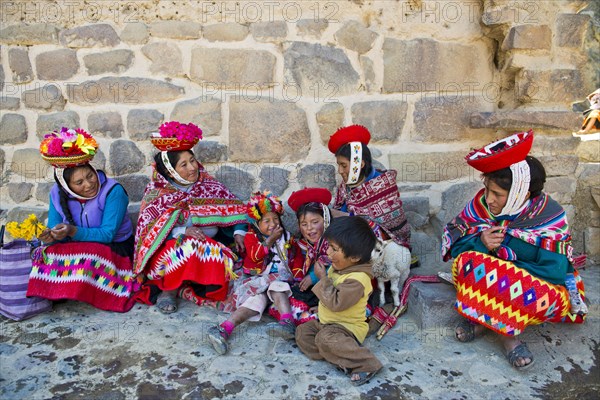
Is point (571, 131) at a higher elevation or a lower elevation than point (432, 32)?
lower

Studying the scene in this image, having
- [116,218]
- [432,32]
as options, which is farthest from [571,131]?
[116,218]

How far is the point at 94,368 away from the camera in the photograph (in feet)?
8.59

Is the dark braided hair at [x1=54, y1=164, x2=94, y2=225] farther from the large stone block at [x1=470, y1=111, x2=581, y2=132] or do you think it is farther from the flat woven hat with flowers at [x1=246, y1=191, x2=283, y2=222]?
the large stone block at [x1=470, y1=111, x2=581, y2=132]

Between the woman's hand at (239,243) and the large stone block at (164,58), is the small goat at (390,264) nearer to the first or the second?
the woman's hand at (239,243)

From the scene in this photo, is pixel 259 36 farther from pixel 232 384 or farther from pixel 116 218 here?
pixel 232 384

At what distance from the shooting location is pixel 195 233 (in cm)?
338

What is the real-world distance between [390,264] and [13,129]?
3086 mm

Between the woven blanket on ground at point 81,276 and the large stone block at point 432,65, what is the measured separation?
238cm

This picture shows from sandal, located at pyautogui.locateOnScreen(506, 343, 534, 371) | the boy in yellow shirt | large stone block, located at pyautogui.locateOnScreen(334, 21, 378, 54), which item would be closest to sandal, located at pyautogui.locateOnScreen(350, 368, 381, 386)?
the boy in yellow shirt

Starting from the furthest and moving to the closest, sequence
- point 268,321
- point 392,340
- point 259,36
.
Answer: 1. point 259,36
2. point 268,321
3. point 392,340

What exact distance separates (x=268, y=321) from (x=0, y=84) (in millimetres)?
2822

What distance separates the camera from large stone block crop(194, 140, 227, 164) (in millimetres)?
3906

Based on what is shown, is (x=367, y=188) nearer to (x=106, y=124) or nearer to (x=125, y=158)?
(x=125, y=158)

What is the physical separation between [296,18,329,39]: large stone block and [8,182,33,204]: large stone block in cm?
245
